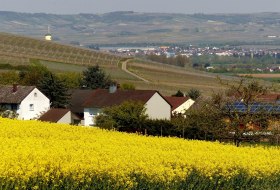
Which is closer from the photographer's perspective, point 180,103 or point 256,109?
point 256,109

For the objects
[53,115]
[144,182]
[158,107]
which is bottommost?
[158,107]

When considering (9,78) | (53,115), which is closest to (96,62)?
(9,78)

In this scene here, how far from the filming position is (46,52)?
5477 inches

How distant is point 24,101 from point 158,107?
42.7 feet

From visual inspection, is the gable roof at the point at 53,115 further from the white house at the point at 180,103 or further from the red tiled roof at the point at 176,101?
the red tiled roof at the point at 176,101

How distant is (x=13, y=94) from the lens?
242 feet

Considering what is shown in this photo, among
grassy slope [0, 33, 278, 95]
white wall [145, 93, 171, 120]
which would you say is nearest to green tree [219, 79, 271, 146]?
white wall [145, 93, 171, 120]

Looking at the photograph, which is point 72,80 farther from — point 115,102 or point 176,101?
point 115,102

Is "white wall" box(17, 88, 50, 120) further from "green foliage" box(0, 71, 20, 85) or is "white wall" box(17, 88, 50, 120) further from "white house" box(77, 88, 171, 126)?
"green foliage" box(0, 71, 20, 85)

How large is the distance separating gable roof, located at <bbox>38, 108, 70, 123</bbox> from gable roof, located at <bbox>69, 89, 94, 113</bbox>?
33.2 ft

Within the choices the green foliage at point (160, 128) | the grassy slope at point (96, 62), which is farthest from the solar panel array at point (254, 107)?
the grassy slope at point (96, 62)

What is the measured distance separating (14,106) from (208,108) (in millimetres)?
39072

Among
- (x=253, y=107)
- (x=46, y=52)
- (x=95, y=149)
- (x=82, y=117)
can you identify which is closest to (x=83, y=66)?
(x=46, y=52)

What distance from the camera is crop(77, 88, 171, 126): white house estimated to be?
7297 cm
